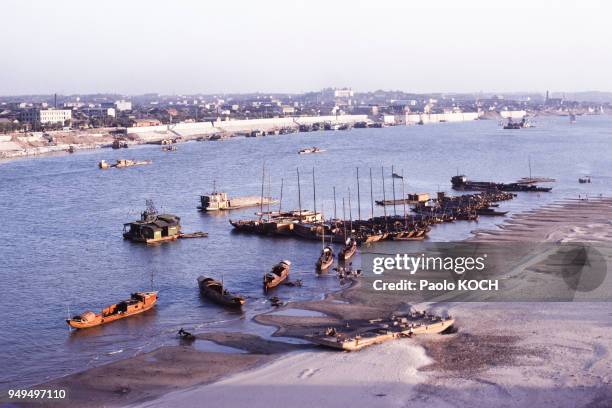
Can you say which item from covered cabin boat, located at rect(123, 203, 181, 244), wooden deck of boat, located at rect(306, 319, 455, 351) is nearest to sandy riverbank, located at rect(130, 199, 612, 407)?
wooden deck of boat, located at rect(306, 319, 455, 351)

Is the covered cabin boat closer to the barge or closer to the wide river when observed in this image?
the wide river

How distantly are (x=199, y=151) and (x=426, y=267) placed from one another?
1723 inches

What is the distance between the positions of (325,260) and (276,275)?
6.64ft

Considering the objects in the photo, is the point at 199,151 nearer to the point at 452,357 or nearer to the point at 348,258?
the point at 348,258

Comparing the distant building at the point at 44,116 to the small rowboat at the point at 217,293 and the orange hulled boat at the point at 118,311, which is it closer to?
the small rowboat at the point at 217,293

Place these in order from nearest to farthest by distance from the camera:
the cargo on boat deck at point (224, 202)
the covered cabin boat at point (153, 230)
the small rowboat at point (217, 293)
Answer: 1. the small rowboat at point (217, 293)
2. the covered cabin boat at point (153, 230)
3. the cargo on boat deck at point (224, 202)

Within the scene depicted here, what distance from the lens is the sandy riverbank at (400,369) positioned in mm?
10820

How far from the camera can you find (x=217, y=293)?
16.3 meters

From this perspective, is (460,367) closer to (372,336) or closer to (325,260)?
(372,336)

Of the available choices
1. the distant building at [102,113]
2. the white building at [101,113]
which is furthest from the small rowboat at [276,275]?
the white building at [101,113]

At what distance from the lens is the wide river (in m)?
14.4

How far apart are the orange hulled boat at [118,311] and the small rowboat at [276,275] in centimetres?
249

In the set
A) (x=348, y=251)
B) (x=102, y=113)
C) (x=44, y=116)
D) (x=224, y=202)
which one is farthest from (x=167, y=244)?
(x=102, y=113)

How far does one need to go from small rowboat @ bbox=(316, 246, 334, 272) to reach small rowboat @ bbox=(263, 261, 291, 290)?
0.75m
